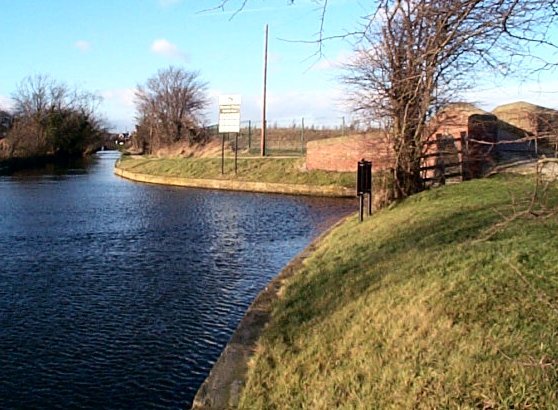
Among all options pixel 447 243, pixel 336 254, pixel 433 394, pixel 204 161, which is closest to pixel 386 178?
pixel 336 254

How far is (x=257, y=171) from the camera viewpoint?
29.0 meters

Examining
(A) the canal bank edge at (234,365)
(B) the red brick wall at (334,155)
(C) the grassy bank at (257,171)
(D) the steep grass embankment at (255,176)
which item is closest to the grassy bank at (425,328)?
(A) the canal bank edge at (234,365)

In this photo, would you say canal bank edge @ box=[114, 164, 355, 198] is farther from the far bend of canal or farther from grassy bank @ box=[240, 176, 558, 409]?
grassy bank @ box=[240, 176, 558, 409]

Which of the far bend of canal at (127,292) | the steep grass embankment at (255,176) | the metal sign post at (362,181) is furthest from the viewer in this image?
the steep grass embankment at (255,176)

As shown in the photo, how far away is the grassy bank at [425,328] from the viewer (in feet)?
12.3

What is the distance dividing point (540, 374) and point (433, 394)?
0.64 meters

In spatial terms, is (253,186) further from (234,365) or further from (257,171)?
(234,365)

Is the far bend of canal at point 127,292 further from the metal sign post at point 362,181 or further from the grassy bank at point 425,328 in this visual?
the metal sign post at point 362,181

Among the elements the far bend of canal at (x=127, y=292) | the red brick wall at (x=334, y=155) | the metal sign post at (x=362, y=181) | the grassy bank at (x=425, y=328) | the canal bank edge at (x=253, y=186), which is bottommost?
the far bend of canal at (x=127, y=292)

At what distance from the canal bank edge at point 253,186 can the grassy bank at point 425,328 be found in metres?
16.6

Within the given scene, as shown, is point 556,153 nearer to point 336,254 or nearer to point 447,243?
point 447,243

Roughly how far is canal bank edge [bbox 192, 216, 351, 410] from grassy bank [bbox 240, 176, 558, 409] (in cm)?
13

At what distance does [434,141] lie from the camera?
46.4 feet

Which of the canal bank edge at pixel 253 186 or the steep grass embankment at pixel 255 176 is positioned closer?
the canal bank edge at pixel 253 186
